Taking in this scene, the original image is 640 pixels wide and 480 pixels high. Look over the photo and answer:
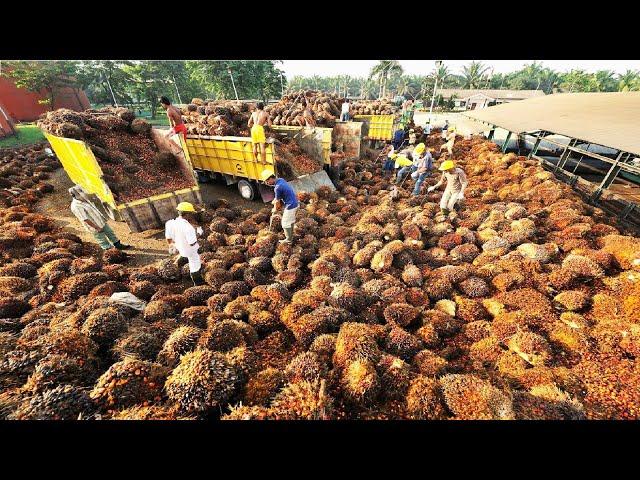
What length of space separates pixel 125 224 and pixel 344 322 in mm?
8845

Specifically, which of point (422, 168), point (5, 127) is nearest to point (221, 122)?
point (422, 168)

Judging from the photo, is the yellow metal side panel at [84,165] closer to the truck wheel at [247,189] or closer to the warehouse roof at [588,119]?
the truck wheel at [247,189]

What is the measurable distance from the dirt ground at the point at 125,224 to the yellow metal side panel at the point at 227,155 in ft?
3.19

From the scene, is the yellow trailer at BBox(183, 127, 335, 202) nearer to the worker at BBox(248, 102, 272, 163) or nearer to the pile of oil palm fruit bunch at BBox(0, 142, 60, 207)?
the worker at BBox(248, 102, 272, 163)

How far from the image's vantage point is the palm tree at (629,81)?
62.5 m

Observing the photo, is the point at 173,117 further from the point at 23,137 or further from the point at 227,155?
the point at 23,137

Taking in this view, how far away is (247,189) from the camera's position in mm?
10945

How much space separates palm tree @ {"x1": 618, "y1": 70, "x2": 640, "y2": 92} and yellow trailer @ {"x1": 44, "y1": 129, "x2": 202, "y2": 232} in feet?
303

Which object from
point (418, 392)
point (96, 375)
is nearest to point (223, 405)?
point (96, 375)

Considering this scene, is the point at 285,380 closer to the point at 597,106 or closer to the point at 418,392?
the point at 418,392

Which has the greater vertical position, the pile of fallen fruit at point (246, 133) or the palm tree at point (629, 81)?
the pile of fallen fruit at point (246, 133)

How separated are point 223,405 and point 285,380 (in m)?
0.72

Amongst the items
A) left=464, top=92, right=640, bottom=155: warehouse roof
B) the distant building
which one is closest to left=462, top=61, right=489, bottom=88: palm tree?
the distant building

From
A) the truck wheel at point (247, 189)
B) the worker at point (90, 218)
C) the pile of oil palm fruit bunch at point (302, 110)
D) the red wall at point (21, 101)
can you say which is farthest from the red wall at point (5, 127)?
the truck wheel at point (247, 189)
